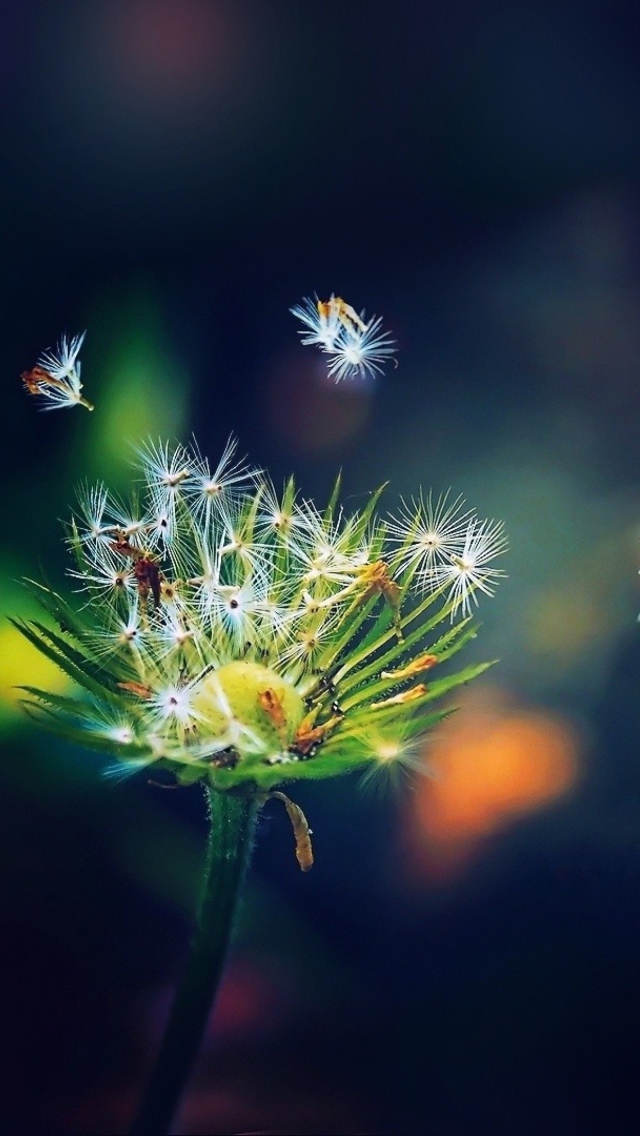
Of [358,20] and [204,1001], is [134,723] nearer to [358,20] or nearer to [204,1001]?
[204,1001]

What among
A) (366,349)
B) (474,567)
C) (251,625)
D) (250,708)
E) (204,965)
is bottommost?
(204,965)

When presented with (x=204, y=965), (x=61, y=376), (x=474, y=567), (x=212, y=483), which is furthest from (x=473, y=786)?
(x=61, y=376)

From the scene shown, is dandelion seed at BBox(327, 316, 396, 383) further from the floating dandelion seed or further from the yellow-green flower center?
the yellow-green flower center

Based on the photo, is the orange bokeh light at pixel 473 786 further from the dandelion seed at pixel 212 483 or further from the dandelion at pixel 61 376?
the dandelion at pixel 61 376

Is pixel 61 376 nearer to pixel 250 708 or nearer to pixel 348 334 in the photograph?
pixel 348 334

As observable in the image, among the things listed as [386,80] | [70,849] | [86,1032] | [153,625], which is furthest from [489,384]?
[86,1032]
